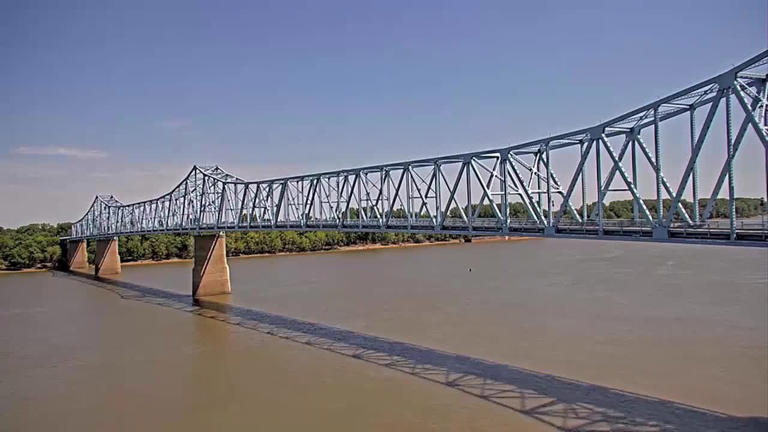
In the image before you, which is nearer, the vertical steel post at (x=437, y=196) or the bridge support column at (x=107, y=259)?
the vertical steel post at (x=437, y=196)

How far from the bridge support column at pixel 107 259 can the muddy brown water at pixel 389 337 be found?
23.0 metres

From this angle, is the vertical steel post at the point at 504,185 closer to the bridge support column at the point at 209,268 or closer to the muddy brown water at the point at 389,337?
the muddy brown water at the point at 389,337

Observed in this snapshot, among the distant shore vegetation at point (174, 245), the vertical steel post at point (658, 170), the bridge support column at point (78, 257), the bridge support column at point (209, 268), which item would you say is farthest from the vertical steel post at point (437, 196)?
the bridge support column at point (78, 257)

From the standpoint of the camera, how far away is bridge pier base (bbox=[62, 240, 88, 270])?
254 feet

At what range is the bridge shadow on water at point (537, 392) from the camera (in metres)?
13.6

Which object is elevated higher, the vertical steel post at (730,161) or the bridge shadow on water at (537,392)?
the vertical steel post at (730,161)

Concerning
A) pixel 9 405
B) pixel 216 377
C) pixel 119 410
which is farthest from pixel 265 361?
pixel 9 405

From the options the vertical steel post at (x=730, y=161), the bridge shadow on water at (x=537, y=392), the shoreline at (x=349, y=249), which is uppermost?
the vertical steel post at (x=730, y=161)

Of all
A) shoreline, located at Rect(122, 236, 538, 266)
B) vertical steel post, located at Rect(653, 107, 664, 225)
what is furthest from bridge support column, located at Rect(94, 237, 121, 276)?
vertical steel post, located at Rect(653, 107, 664, 225)

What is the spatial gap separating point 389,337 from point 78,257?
217 feet

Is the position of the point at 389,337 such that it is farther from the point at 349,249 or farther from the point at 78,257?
the point at 349,249

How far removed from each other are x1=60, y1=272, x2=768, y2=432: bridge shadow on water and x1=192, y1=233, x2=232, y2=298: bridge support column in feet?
54.1

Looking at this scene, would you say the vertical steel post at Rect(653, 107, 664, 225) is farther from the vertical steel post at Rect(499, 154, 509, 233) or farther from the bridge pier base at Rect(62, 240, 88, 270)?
the bridge pier base at Rect(62, 240, 88, 270)

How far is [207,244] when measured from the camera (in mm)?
43094
